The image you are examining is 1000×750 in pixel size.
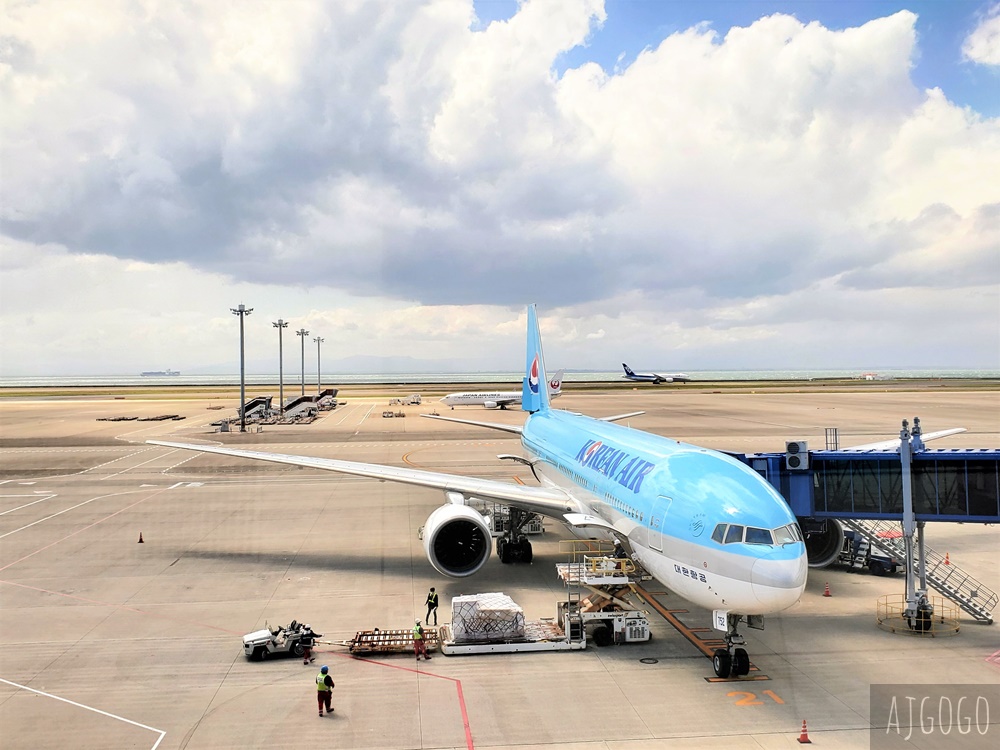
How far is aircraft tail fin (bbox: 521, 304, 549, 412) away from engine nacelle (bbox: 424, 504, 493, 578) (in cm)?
1291

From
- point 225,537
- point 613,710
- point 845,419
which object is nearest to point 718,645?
point 613,710

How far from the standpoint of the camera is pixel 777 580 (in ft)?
40.3

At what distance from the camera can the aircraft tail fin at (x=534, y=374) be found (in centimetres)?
3306

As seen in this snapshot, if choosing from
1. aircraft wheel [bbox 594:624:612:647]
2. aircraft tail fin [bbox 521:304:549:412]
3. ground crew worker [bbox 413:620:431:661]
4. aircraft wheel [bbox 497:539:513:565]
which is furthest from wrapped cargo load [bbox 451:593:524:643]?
aircraft tail fin [bbox 521:304:549:412]

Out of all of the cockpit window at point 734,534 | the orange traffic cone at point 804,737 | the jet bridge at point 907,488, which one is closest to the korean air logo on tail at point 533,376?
the jet bridge at point 907,488

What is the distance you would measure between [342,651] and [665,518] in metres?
8.08

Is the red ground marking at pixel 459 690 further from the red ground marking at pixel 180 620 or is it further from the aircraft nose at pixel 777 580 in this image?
the aircraft nose at pixel 777 580

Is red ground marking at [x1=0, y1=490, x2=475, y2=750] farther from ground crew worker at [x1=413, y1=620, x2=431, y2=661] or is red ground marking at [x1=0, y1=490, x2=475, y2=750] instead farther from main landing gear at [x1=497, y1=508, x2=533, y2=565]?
main landing gear at [x1=497, y1=508, x2=533, y2=565]

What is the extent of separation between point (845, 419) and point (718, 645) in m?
66.6

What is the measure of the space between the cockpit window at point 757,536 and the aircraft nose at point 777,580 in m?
0.31

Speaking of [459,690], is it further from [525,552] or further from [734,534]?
[525,552]

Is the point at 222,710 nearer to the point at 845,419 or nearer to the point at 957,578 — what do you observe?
Answer: the point at 957,578

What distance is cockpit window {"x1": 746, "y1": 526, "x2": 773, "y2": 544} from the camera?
12.8 m

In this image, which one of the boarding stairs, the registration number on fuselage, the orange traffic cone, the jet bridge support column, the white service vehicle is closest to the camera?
the orange traffic cone
